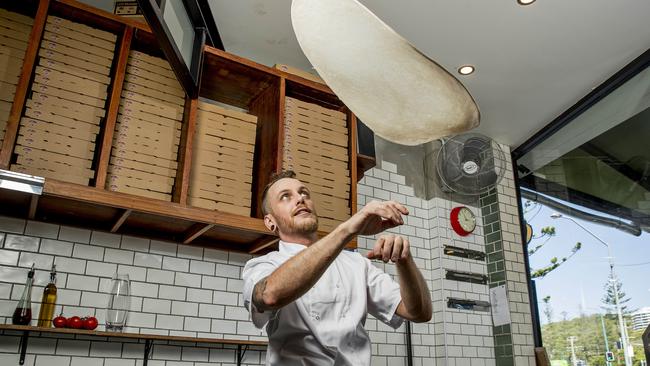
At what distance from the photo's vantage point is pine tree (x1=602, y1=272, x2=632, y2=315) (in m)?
4.13

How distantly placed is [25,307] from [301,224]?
5.29ft

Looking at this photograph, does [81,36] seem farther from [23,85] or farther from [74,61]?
[23,85]

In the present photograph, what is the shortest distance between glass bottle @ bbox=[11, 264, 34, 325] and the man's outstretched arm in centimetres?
178

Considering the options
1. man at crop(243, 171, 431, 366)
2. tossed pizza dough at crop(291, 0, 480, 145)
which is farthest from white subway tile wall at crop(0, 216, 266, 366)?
tossed pizza dough at crop(291, 0, 480, 145)

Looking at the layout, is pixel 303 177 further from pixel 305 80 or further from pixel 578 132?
pixel 578 132

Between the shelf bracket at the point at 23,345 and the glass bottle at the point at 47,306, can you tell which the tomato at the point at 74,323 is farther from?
the shelf bracket at the point at 23,345

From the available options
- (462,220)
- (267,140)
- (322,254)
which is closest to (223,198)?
(267,140)

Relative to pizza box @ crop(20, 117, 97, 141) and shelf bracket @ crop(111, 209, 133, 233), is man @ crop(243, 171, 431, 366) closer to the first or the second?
shelf bracket @ crop(111, 209, 133, 233)

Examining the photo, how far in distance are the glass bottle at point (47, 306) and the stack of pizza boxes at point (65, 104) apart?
22.4 inches

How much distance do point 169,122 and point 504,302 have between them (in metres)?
3.23

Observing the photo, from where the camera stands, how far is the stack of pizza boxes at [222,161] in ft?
9.96

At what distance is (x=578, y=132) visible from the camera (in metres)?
4.70

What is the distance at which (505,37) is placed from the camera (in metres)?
3.78

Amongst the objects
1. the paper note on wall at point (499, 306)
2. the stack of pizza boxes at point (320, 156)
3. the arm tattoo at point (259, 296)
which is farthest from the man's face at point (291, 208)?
the paper note on wall at point (499, 306)
